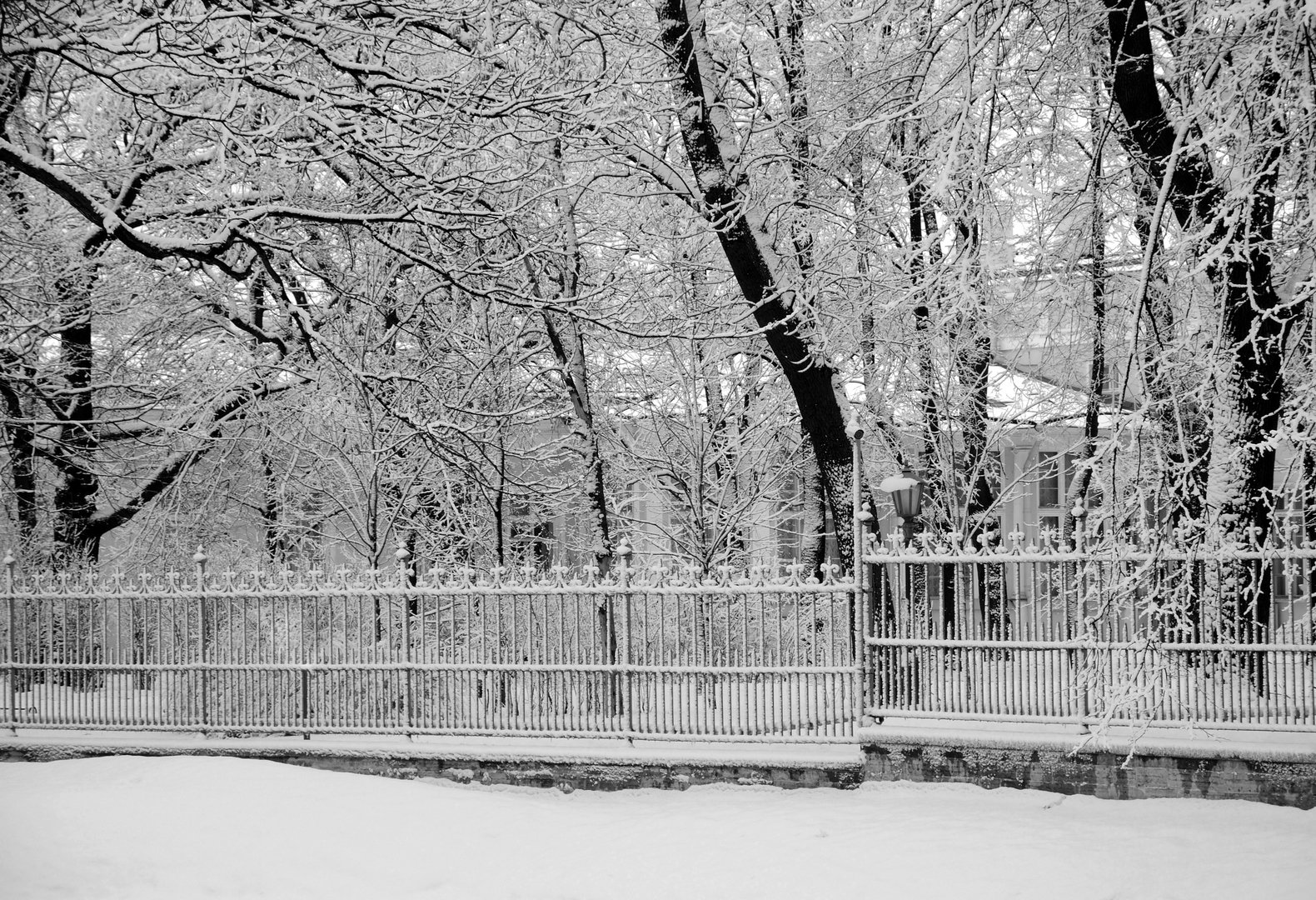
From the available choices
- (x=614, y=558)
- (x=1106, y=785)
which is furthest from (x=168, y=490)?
(x=1106, y=785)

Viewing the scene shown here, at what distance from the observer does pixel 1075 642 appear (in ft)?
Answer: 26.8

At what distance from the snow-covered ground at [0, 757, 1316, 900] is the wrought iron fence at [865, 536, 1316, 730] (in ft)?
A: 2.18

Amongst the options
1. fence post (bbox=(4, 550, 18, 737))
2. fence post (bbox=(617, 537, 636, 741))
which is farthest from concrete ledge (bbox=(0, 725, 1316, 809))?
fence post (bbox=(4, 550, 18, 737))

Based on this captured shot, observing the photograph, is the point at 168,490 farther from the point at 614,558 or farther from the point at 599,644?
the point at 599,644

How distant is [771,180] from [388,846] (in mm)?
7501

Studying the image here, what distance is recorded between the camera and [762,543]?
22.0 metres

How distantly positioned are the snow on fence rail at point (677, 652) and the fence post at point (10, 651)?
3cm

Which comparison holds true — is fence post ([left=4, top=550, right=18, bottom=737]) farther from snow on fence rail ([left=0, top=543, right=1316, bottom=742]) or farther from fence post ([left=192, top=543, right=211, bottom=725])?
fence post ([left=192, top=543, right=211, bottom=725])

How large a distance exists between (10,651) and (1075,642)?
9.55m

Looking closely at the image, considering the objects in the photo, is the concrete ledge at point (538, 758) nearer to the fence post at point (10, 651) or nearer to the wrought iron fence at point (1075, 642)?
the fence post at point (10, 651)

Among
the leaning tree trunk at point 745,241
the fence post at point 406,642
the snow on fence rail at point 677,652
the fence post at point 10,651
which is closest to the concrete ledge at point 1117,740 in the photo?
the snow on fence rail at point 677,652

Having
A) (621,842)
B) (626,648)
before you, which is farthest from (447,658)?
(621,842)

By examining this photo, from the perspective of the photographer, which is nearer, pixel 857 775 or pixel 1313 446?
pixel 1313 446

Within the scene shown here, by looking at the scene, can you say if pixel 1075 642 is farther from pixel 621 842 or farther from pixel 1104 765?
pixel 621 842
